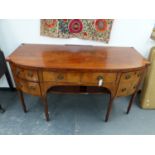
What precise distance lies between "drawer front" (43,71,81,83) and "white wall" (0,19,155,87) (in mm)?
616

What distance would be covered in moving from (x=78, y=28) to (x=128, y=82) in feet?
2.63

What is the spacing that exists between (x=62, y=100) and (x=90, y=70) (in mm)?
888

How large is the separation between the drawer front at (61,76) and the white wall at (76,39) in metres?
0.62

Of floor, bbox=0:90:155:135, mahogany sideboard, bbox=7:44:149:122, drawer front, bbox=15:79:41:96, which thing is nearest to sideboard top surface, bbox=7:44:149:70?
mahogany sideboard, bbox=7:44:149:122

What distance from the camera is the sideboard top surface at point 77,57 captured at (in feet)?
4.13

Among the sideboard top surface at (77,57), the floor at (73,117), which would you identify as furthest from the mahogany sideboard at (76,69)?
the floor at (73,117)

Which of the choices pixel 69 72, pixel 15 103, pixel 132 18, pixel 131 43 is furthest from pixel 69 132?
pixel 132 18

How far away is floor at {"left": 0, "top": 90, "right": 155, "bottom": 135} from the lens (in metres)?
1.57

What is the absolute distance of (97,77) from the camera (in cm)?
128

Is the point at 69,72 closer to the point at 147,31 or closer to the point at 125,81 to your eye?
the point at 125,81

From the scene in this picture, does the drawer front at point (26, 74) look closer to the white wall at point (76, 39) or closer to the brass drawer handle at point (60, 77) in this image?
the brass drawer handle at point (60, 77)

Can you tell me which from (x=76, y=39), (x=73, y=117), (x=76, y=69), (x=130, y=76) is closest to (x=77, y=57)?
(x=76, y=69)

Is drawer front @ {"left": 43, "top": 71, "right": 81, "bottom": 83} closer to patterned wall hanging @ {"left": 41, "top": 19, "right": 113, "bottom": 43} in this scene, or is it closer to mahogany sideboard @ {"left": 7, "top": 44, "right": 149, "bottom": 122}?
mahogany sideboard @ {"left": 7, "top": 44, "right": 149, "bottom": 122}

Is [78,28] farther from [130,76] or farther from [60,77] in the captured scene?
[130,76]
